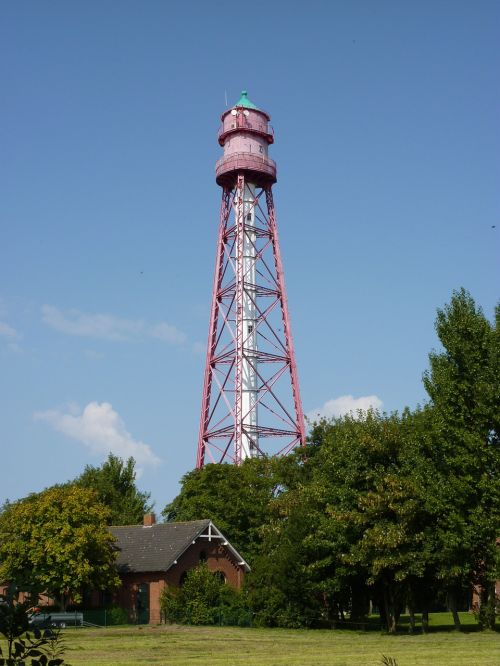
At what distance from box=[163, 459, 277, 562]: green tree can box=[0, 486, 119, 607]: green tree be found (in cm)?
989

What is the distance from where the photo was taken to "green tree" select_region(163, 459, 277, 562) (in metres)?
47.1

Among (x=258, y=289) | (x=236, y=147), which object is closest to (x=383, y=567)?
(x=258, y=289)

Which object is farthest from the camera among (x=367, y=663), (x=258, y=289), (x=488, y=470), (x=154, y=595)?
(x=258, y=289)

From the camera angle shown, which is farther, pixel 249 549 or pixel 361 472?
pixel 249 549

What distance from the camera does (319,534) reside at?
3366cm

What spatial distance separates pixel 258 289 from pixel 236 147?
1006cm

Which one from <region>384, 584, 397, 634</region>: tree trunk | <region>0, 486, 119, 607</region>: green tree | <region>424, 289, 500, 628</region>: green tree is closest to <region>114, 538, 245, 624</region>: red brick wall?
<region>0, 486, 119, 607</region>: green tree

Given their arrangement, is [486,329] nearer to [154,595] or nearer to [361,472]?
[361,472]

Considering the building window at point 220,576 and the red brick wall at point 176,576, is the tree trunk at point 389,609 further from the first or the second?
the red brick wall at point 176,576

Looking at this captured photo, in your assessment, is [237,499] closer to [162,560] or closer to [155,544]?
[155,544]

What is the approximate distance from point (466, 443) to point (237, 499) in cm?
2074

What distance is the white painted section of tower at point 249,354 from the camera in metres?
50.5

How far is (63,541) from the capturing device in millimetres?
36656

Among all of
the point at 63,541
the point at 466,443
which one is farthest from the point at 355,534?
the point at 63,541
